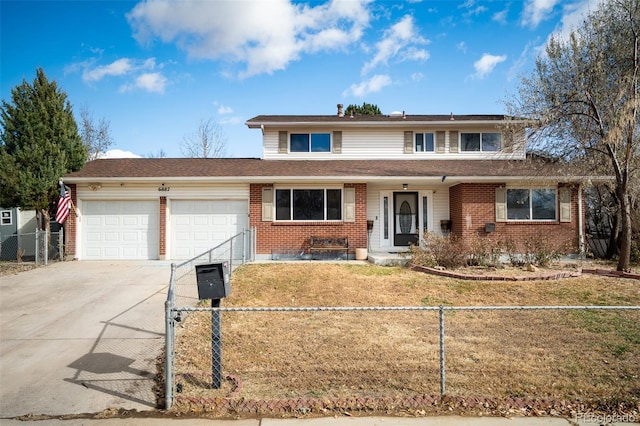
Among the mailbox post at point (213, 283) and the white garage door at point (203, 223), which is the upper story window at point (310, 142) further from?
the mailbox post at point (213, 283)

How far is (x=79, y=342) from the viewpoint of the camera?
18.5 ft

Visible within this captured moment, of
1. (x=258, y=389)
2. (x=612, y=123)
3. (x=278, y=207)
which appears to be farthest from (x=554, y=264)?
(x=258, y=389)

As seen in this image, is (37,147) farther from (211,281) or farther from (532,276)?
(532,276)

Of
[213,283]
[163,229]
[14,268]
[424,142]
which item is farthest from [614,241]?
[14,268]

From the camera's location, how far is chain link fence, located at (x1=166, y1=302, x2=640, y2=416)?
3.90 m

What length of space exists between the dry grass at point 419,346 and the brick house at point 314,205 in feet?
15.0

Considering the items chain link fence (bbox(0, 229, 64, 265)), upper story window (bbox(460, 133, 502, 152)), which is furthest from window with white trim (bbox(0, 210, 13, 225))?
upper story window (bbox(460, 133, 502, 152))

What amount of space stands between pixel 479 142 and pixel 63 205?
56.4 ft

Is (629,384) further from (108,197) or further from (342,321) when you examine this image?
(108,197)

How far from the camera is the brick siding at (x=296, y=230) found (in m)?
13.3

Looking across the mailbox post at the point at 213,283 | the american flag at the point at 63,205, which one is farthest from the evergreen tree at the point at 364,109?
the mailbox post at the point at 213,283

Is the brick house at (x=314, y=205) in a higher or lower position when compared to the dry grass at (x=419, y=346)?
higher

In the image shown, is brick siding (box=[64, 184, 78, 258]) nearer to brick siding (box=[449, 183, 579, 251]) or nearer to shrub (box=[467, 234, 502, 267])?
shrub (box=[467, 234, 502, 267])

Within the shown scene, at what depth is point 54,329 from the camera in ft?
20.5
